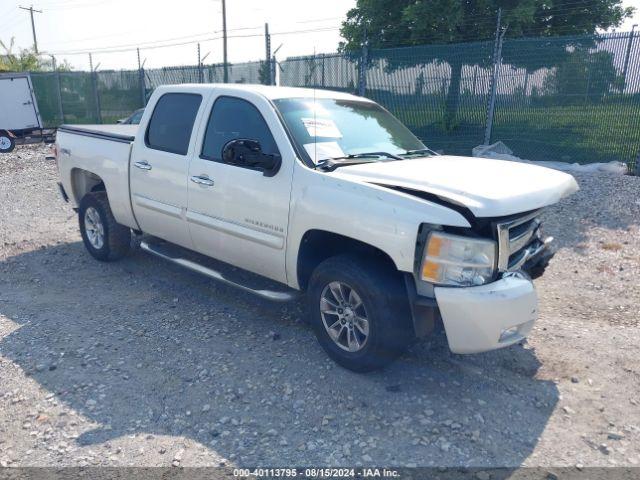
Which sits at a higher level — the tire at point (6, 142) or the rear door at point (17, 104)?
the rear door at point (17, 104)

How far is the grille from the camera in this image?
349cm

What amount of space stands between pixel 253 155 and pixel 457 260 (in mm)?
1743

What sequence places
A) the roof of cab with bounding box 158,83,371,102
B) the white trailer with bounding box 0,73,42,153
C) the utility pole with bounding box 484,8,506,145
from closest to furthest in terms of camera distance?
the roof of cab with bounding box 158,83,371,102, the utility pole with bounding box 484,8,506,145, the white trailer with bounding box 0,73,42,153

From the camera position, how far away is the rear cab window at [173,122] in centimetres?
511

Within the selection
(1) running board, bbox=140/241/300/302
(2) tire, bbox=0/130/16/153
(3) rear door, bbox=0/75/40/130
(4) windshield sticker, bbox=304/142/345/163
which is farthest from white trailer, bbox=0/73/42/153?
(4) windshield sticker, bbox=304/142/345/163

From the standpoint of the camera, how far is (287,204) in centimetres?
412

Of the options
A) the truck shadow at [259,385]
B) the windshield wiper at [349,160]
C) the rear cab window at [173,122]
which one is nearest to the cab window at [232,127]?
the rear cab window at [173,122]

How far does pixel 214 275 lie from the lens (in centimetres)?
481

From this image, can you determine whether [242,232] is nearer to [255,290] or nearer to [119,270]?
[255,290]

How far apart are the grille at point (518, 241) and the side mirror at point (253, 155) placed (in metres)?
1.69

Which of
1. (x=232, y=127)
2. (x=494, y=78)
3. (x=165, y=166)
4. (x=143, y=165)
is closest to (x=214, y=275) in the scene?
(x=165, y=166)

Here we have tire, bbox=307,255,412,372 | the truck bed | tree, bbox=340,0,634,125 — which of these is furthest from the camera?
tree, bbox=340,0,634,125

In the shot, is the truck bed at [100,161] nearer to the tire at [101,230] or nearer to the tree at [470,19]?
the tire at [101,230]

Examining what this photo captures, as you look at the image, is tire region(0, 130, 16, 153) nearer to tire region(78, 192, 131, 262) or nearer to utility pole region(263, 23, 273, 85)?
utility pole region(263, 23, 273, 85)
